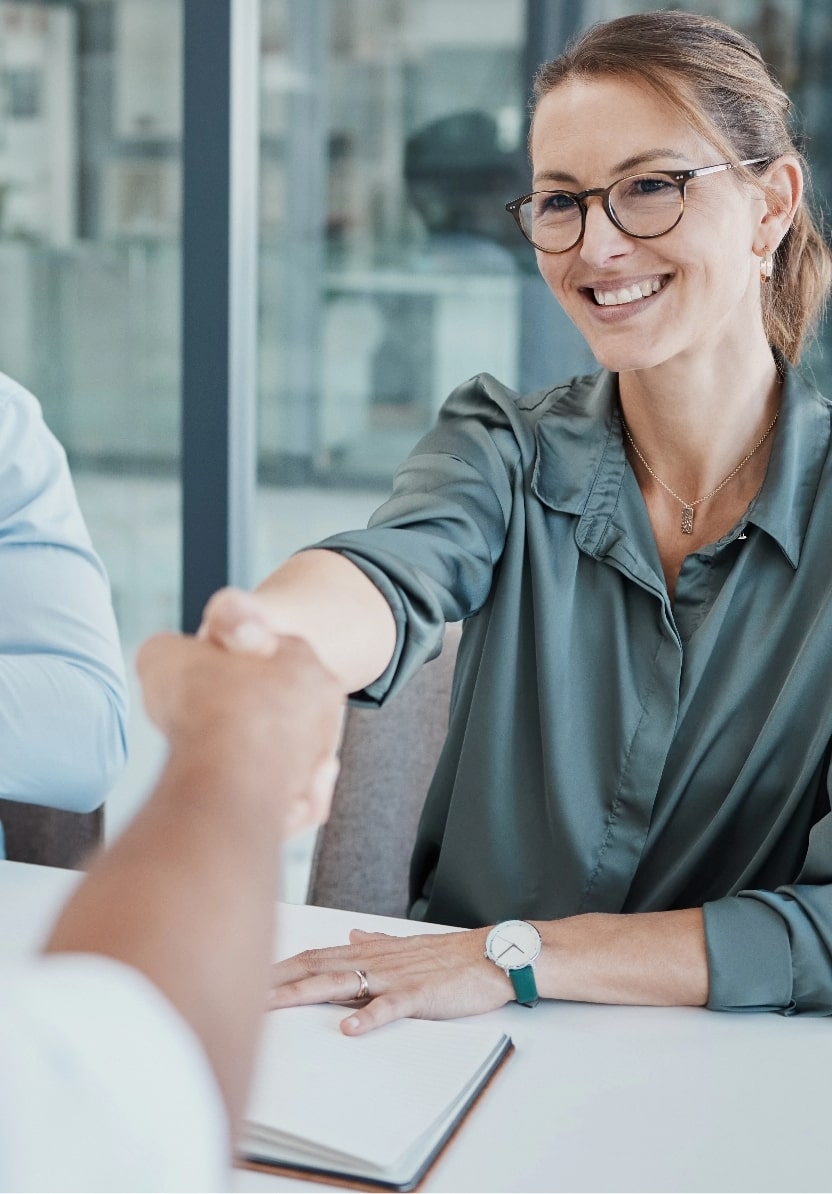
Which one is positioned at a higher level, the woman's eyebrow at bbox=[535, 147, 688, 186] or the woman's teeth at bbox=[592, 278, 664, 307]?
the woman's eyebrow at bbox=[535, 147, 688, 186]

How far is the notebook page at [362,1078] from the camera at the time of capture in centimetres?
88

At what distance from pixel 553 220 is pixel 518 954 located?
78 centimetres

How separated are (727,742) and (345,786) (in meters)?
0.53

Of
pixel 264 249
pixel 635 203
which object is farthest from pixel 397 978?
pixel 264 249

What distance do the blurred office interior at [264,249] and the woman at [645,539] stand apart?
3.56ft

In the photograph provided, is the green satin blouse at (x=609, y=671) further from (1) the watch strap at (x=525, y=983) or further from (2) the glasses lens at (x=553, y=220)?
(1) the watch strap at (x=525, y=983)

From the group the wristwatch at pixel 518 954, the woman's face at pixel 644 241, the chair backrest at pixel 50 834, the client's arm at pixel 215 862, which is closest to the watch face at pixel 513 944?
the wristwatch at pixel 518 954

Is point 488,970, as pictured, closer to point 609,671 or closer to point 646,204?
point 609,671

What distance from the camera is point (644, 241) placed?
1.39 m

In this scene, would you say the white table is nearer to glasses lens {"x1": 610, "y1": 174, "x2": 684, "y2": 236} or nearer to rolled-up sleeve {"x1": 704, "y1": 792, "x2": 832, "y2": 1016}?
rolled-up sleeve {"x1": 704, "y1": 792, "x2": 832, "y2": 1016}

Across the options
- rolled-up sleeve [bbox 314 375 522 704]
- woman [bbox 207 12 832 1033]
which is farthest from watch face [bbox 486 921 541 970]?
rolled-up sleeve [bbox 314 375 522 704]

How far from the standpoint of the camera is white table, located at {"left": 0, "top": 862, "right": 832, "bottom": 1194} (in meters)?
0.88

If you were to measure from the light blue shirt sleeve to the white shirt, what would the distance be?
114 centimetres

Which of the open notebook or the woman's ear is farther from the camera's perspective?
the woman's ear
